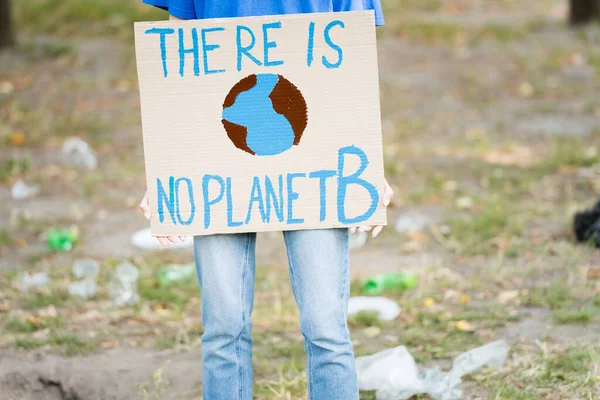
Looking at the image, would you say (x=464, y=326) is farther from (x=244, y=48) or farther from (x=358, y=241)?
(x=244, y=48)

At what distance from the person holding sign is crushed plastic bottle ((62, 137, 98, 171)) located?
14.7 ft

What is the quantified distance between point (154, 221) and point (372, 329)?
5.32ft

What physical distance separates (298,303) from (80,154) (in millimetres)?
4852

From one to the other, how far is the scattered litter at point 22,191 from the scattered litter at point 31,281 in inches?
64.4

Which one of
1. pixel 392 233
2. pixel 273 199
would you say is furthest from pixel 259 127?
pixel 392 233

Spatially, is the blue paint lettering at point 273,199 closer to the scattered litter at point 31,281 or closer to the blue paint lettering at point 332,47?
the blue paint lettering at point 332,47

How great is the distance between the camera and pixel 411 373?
10.4 ft

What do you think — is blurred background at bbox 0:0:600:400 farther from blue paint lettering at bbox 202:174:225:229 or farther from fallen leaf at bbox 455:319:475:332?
blue paint lettering at bbox 202:174:225:229

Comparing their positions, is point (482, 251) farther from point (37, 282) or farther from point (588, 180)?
point (37, 282)

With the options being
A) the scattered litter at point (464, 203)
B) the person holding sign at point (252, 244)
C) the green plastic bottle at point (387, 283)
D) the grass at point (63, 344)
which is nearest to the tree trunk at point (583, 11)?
the scattered litter at point (464, 203)

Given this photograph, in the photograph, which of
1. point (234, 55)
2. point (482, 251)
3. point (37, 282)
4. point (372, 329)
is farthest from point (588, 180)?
point (234, 55)

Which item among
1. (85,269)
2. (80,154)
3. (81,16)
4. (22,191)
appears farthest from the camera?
(81,16)

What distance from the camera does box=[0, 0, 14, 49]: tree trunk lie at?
941 centimetres

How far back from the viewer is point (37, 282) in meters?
4.50
